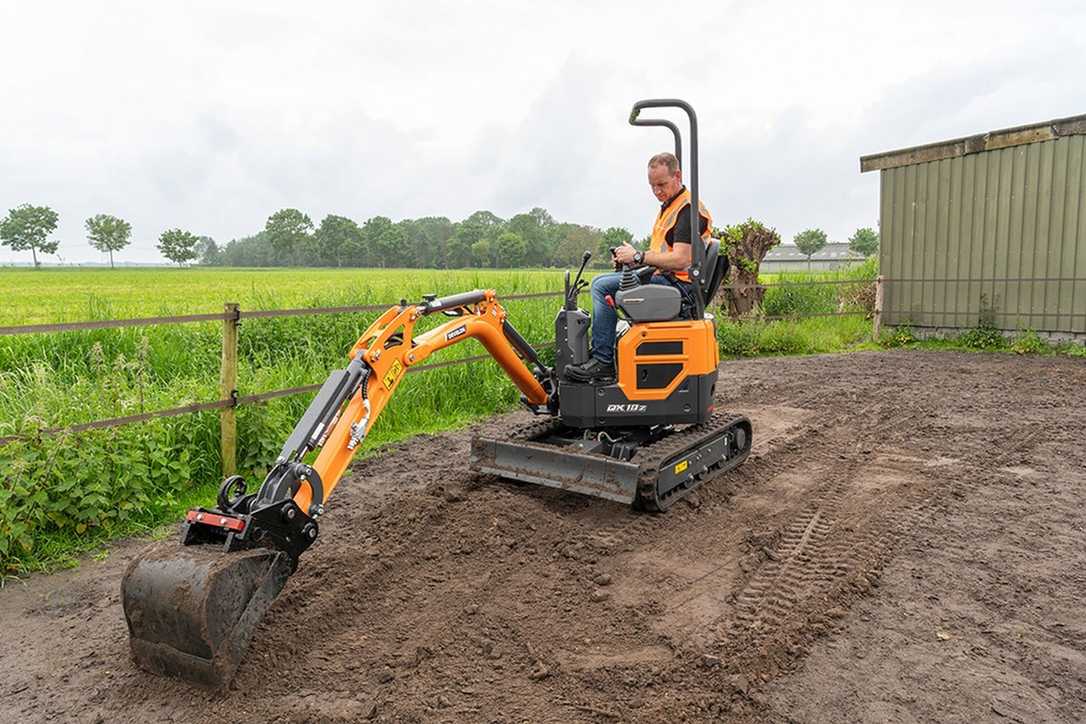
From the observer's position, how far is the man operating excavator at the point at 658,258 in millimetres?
5188

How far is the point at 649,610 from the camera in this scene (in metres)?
3.81

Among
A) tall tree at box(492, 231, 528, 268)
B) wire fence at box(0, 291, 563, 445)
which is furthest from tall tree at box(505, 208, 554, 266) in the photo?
wire fence at box(0, 291, 563, 445)

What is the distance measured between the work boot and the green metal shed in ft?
32.5

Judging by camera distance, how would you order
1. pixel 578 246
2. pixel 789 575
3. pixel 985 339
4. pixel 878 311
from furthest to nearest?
pixel 878 311 < pixel 985 339 < pixel 578 246 < pixel 789 575

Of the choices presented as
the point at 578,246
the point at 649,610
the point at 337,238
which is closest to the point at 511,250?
the point at 578,246

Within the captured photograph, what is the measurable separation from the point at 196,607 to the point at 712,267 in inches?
149

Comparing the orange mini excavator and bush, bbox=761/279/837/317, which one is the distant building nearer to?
bush, bbox=761/279/837/317

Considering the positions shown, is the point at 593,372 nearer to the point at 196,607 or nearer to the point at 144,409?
the point at 196,607

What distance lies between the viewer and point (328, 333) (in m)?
9.62

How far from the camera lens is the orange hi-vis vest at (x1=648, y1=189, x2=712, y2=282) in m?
5.21

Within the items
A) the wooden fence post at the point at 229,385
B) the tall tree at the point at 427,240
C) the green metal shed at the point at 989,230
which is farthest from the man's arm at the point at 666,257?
the tall tree at the point at 427,240

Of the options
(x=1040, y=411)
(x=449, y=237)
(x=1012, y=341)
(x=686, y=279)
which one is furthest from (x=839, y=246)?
(x=686, y=279)

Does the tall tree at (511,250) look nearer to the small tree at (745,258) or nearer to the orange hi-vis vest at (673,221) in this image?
the small tree at (745,258)

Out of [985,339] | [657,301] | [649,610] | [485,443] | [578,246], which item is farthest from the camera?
[985,339]
